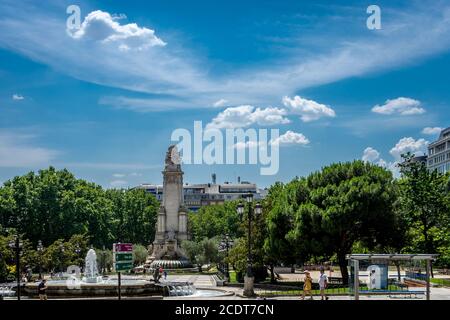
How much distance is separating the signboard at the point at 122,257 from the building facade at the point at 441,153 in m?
103

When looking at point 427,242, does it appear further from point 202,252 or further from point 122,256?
point 122,256

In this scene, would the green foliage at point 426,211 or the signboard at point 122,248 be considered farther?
the green foliage at point 426,211

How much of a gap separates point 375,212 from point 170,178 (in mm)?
45561

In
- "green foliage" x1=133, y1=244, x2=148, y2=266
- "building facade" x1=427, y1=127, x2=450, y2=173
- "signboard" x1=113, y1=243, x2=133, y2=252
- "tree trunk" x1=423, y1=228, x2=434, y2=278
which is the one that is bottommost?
"green foliage" x1=133, y1=244, x2=148, y2=266

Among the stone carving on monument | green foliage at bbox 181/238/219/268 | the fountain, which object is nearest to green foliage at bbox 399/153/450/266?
the fountain

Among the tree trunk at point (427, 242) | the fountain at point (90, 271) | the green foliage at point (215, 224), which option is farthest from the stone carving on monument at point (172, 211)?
the tree trunk at point (427, 242)

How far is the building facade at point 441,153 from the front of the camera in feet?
381

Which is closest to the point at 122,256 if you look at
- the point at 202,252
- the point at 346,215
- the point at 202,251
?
the point at 346,215

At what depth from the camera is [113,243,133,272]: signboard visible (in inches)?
746

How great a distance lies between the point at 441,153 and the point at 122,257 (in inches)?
4298

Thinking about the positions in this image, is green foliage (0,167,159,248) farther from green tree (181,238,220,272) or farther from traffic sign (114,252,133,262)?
traffic sign (114,252,133,262)

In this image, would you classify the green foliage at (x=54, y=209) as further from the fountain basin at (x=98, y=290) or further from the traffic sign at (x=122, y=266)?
the traffic sign at (x=122, y=266)

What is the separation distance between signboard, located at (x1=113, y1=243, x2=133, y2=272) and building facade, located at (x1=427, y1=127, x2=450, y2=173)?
102522 mm

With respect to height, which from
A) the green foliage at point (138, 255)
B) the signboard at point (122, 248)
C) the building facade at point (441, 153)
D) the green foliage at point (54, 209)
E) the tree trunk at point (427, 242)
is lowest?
the green foliage at point (138, 255)
